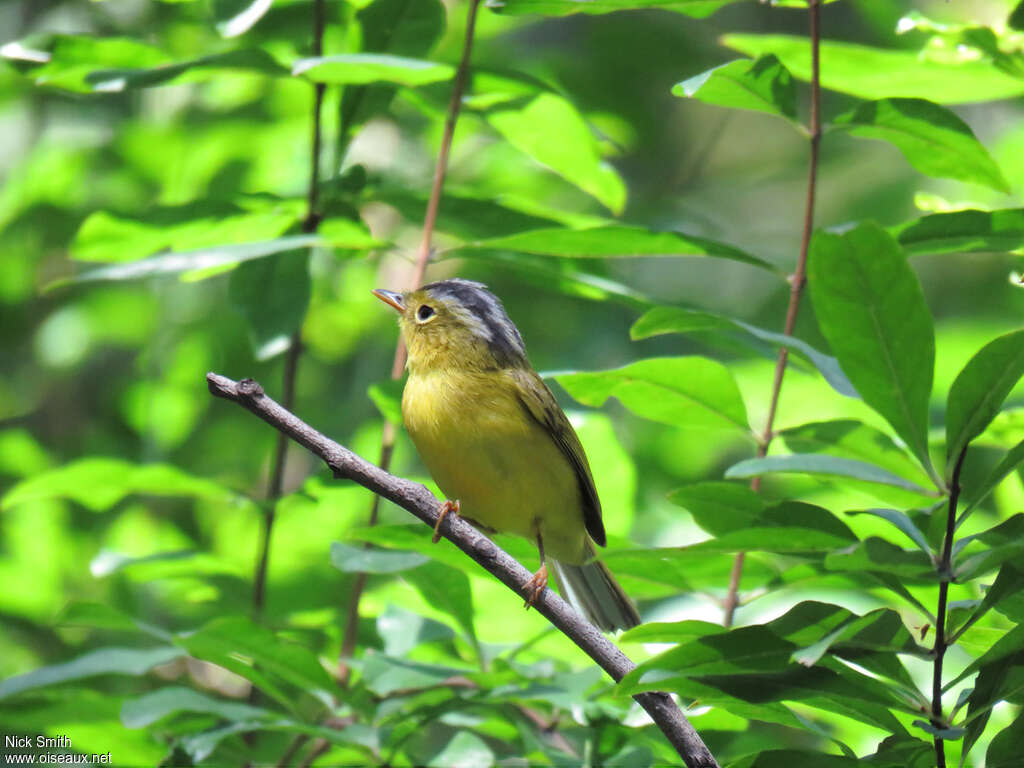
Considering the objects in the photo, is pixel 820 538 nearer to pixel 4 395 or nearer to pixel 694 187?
pixel 4 395

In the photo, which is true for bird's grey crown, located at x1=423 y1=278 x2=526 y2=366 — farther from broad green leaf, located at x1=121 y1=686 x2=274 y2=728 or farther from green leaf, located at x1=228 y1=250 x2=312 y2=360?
broad green leaf, located at x1=121 y1=686 x2=274 y2=728

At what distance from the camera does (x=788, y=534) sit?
1677 mm

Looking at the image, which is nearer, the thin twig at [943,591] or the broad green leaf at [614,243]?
the thin twig at [943,591]

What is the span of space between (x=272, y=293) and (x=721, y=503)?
6.60 ft

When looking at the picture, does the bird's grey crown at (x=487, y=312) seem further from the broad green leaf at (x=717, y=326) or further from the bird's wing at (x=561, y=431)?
the broad green leaf at (x=717, y=326)

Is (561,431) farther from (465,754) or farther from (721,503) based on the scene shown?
(721,503)

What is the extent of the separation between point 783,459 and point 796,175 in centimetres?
504

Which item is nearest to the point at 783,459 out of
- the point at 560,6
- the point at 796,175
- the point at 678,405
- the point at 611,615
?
the point at 678,405

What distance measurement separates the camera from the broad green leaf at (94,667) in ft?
9.28

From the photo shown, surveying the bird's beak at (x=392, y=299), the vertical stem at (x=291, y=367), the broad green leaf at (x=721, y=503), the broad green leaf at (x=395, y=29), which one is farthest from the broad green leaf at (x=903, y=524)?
the bird's beak at (x=392, y=299)

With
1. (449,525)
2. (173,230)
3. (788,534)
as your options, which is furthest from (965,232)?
(173,230)

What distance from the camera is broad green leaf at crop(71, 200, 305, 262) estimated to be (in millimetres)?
3430

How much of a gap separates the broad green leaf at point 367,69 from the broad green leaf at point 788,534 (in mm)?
1613

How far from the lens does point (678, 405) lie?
2.64 m
